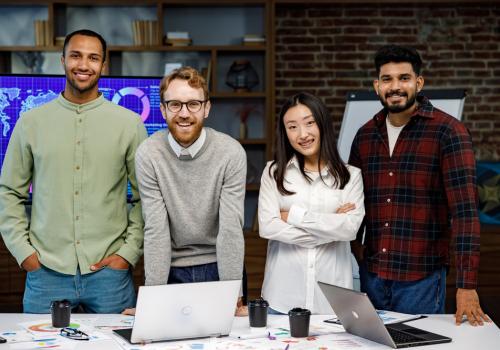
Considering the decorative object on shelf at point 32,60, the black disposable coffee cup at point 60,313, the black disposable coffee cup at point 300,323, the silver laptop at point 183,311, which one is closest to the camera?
the silver laptop at point 183,311

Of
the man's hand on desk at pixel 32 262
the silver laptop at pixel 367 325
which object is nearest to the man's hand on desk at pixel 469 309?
the silver laptop at pixel 367 325

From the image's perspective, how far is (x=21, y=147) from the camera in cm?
280

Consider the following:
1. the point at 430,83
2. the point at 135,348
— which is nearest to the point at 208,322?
the point at 135,348

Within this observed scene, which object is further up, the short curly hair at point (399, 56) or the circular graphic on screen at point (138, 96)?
the short curly hair at point (399, 56)

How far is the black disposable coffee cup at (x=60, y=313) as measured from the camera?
225 cm

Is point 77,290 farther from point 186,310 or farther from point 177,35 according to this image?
point 177,35

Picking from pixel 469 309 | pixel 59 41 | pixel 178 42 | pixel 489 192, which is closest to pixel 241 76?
pixel 178 42

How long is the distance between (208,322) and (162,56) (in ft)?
12.4

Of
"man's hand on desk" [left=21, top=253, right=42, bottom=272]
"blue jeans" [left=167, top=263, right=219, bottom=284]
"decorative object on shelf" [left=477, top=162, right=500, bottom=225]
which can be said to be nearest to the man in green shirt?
"man's hand on desk" [left=21, top=253, right=42, bottom=272]

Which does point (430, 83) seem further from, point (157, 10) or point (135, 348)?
point (135, 348)

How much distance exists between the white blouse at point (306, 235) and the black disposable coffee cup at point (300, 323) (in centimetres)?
51

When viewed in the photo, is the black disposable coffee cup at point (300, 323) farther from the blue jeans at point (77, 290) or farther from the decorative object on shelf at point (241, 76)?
the decorative object on shelf at point (241, 76)

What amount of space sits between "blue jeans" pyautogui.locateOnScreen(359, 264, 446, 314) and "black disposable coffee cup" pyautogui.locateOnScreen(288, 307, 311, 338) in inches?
25.9

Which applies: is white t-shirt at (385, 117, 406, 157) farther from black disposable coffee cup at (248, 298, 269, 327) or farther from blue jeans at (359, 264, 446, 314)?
black disposable coffee cup at (248, 298, 269, 327)
